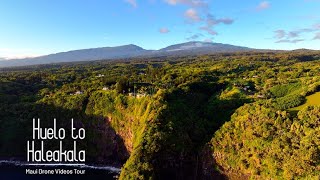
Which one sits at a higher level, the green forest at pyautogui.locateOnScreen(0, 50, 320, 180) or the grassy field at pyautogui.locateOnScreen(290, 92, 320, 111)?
the grassy field at pyautogui.locateOnScreen(290, 92, 320, 111)

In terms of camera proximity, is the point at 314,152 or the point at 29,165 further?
the point at 29,165

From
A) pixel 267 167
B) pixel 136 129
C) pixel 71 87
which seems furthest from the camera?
pixel 71 87

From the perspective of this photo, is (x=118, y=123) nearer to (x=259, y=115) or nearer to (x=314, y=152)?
(x=259, y=115)

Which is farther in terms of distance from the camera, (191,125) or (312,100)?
(191,125)

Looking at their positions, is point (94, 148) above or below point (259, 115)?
below

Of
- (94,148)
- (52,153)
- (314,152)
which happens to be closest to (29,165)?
(52,153)

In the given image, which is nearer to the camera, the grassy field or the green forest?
the green forest

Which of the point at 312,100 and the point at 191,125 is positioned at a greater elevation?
the point at 312,100

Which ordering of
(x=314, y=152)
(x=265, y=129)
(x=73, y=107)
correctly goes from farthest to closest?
(x=73, y=107) → (x=265, y=129) → (x=314, y=152)
